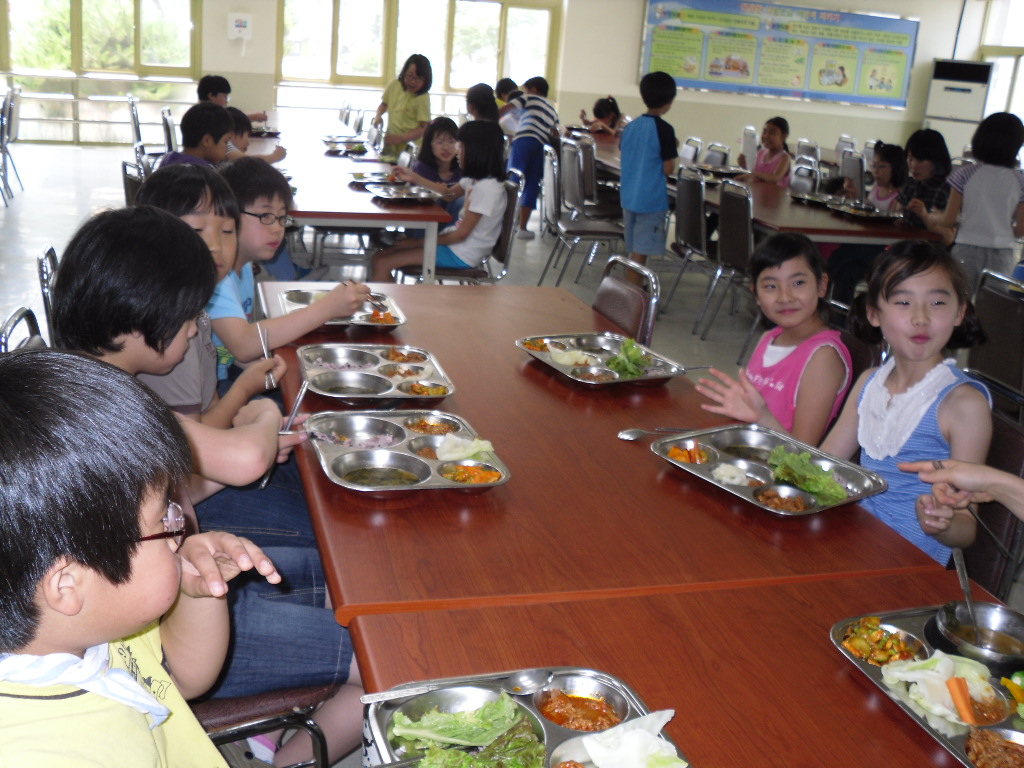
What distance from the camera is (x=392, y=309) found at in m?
2.50

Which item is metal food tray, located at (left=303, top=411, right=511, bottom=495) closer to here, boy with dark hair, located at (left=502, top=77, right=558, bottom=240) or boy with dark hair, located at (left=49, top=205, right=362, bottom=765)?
boy with dark hair, located at (left=49, top=205, right=362, bottom=765)

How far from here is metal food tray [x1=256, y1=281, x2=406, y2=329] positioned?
7.75 ft

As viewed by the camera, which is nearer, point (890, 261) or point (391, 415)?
point (391, 415)

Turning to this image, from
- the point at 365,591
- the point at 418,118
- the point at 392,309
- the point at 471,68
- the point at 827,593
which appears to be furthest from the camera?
the point at 471,68

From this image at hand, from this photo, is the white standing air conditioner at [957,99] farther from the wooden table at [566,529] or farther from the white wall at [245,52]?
the wooden table at [566,529]

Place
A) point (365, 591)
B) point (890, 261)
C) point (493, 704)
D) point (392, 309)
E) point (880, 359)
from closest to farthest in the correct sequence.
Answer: point (493, 704) → point (365, 591) → point (890, 261) → point (880, 359) → point (392, 309)

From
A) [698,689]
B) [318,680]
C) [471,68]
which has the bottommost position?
[318,680]

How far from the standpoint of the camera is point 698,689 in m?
1.07

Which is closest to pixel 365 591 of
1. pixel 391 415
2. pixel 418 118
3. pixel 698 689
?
pixel 698 689

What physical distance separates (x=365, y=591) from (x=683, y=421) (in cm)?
94

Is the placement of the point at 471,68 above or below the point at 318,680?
above

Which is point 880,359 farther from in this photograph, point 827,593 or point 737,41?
point 737,41

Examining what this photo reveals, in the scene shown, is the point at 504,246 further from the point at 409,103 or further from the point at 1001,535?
the point at 1001,535

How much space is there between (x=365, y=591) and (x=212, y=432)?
516mm
